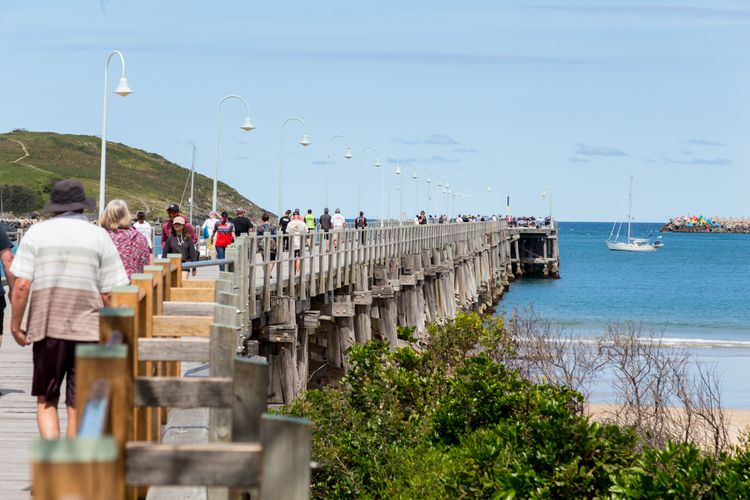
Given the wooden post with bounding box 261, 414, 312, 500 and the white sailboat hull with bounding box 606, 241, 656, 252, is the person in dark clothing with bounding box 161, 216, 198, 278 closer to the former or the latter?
the wooden post with bounding box 261, 414, 312, 500

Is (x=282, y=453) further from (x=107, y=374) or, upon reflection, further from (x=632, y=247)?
(x=632, y=247)

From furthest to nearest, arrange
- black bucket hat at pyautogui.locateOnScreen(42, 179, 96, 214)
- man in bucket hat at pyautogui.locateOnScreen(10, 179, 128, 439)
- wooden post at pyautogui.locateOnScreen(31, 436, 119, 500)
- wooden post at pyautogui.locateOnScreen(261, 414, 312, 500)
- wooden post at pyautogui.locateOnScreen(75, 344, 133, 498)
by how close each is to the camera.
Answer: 1. black bucket hat at pyautogui.locateOnScreen(42, 179, 96, 214)
2. man in bucket hat at pyautogui.locateOnScreen(10, 179, 128, 439)
3. wooden post at pyautogui.locateOnScreen(261, 414, 312, 500)
4. wooden post at pyautogui.locateOnScreen(75, 344, 133, 498)
5. wooden post at pyautogui.locateOnScreen(31, 436, 119, 500)

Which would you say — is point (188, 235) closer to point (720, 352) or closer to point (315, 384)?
point (315, 384)

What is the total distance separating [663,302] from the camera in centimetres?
8462

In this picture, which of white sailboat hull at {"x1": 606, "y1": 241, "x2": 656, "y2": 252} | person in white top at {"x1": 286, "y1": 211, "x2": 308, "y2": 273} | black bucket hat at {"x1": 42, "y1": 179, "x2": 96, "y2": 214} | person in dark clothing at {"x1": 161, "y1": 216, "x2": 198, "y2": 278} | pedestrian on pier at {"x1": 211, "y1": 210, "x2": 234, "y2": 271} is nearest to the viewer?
black bucket hat at {"x1": 42, "y1": 179, "x2": 96, "y2": 214}

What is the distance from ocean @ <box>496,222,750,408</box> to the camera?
51291mm

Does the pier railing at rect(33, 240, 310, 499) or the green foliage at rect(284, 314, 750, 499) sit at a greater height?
the pier railing at rect(33, 240, 310, 499)

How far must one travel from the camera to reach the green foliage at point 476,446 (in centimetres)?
888

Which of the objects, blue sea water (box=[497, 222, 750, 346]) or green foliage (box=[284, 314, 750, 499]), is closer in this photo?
green foliage (box=[284, 314, 750, 499])

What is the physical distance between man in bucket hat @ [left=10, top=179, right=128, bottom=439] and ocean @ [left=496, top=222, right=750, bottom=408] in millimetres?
29754

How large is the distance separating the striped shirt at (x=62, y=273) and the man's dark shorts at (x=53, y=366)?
61 mm

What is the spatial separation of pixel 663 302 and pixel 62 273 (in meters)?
81.8

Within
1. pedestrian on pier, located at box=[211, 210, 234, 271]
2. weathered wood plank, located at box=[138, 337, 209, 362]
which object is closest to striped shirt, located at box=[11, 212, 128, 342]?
weathered wood plank, located at box=[138, 337, 209, 362]

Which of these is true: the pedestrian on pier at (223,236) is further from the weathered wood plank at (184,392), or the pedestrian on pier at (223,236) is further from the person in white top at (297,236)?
the weathered wood plank at (184,392)
